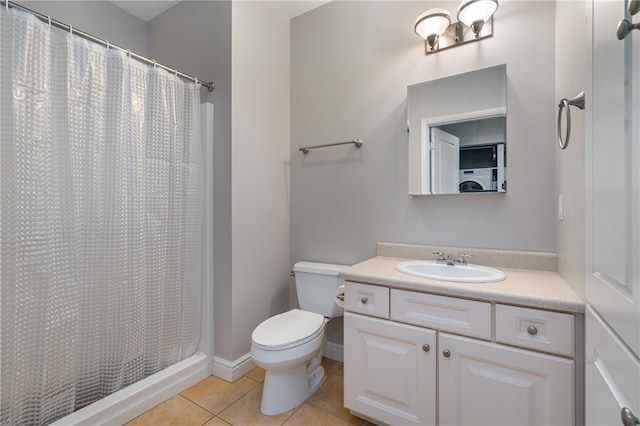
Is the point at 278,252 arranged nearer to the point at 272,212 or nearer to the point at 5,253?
the point at 272,212

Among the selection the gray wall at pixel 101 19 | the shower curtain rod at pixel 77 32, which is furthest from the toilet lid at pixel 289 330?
the gray wall at pixel 101 19

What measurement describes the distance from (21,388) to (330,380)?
1523 millimetres

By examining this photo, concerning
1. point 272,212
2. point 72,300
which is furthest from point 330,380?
point 72,300

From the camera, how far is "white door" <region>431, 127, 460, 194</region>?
1673 millimetres

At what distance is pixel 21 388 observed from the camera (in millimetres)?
1213

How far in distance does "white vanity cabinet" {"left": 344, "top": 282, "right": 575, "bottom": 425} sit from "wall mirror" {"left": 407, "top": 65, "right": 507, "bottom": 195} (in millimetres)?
751

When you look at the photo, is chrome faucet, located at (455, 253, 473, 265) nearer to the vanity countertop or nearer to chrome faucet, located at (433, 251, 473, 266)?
chrome faucet, located at (433, 251, 473, 266)

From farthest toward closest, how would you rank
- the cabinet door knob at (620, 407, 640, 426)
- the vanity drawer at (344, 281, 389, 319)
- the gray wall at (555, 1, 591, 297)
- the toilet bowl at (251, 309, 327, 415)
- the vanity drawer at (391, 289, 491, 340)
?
1. the toilet bowl at (251, 309, 327, 415)
2. the vanity drawer at (344, 281, 389, 319)
3. the vanity drawer at (391, 289, 491, 340)
4. the gray wall at (555, 1, 591, 297)
5. the cabinet door knob at (620, 407, 640, 426)

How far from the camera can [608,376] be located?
665 mm

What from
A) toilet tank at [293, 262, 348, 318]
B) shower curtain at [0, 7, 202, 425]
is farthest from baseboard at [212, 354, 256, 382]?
toilet tank at [293, 262, 348, 318]

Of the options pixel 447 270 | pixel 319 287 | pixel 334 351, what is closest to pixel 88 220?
pixel 319 287

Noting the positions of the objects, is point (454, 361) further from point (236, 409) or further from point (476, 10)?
point (476, 10)

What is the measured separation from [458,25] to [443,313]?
1608 mm

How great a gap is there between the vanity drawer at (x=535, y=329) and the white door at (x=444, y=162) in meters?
0.78
